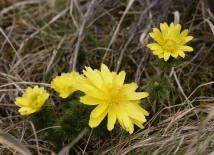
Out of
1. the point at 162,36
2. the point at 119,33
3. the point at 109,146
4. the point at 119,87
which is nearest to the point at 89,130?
the point at 109,146

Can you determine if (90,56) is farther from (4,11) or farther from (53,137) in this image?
(4,11)

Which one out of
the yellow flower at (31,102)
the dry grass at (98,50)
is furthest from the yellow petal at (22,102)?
the dry grass at (98,50)

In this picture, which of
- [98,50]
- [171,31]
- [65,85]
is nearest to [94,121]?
[65,85]

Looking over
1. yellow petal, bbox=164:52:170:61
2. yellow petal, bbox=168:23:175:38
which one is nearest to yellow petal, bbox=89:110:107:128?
yellow petal, bbox=164:52:170:61

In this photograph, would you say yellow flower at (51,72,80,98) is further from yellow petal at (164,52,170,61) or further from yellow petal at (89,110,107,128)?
yellow petal at (164,52,170,61)

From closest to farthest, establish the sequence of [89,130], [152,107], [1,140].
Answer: [1,140] < [89,130] < [152,107]

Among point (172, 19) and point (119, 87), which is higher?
point (172, 19)

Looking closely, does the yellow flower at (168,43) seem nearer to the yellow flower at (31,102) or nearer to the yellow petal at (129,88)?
the yellow petal at (129,88)
